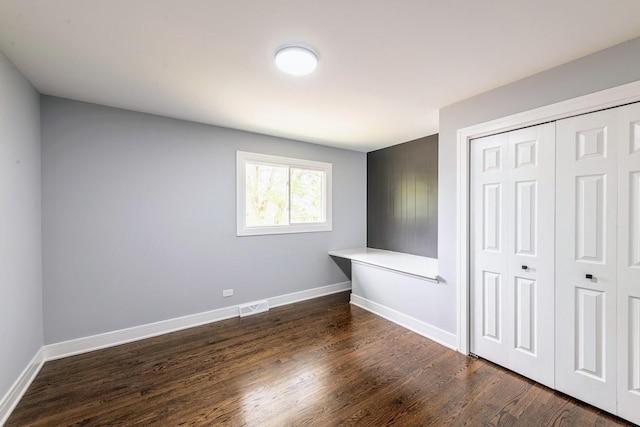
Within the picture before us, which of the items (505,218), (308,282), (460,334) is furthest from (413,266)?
(308,282)

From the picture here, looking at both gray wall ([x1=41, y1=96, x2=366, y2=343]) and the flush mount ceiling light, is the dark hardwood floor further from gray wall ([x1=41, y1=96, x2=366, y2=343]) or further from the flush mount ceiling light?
the flush mount ceiling light

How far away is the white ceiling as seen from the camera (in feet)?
4.67

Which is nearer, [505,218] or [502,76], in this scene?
[502,76]

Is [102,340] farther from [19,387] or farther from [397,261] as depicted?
[397,261]

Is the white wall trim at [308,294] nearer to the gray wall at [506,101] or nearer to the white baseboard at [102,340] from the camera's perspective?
the white baseboard at [102,340]

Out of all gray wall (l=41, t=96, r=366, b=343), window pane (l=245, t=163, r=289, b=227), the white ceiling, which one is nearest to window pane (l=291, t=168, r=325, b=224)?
window pane (l=245, t=163, r=289, b=227)

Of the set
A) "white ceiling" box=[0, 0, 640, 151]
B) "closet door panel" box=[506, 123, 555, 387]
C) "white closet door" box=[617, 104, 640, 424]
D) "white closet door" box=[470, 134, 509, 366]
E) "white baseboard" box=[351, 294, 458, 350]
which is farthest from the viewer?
"white baseboard" box=[351, 294, 458, 350]

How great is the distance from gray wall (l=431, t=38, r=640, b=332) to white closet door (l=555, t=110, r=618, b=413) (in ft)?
0.72

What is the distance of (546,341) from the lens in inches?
82.0

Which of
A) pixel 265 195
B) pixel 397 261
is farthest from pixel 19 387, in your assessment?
pixel 397 261

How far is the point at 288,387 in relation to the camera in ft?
6.87

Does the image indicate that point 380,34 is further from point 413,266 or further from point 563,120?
point 413,266

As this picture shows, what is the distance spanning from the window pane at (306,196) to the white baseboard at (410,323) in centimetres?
141

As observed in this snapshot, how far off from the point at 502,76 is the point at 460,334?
2.34m
